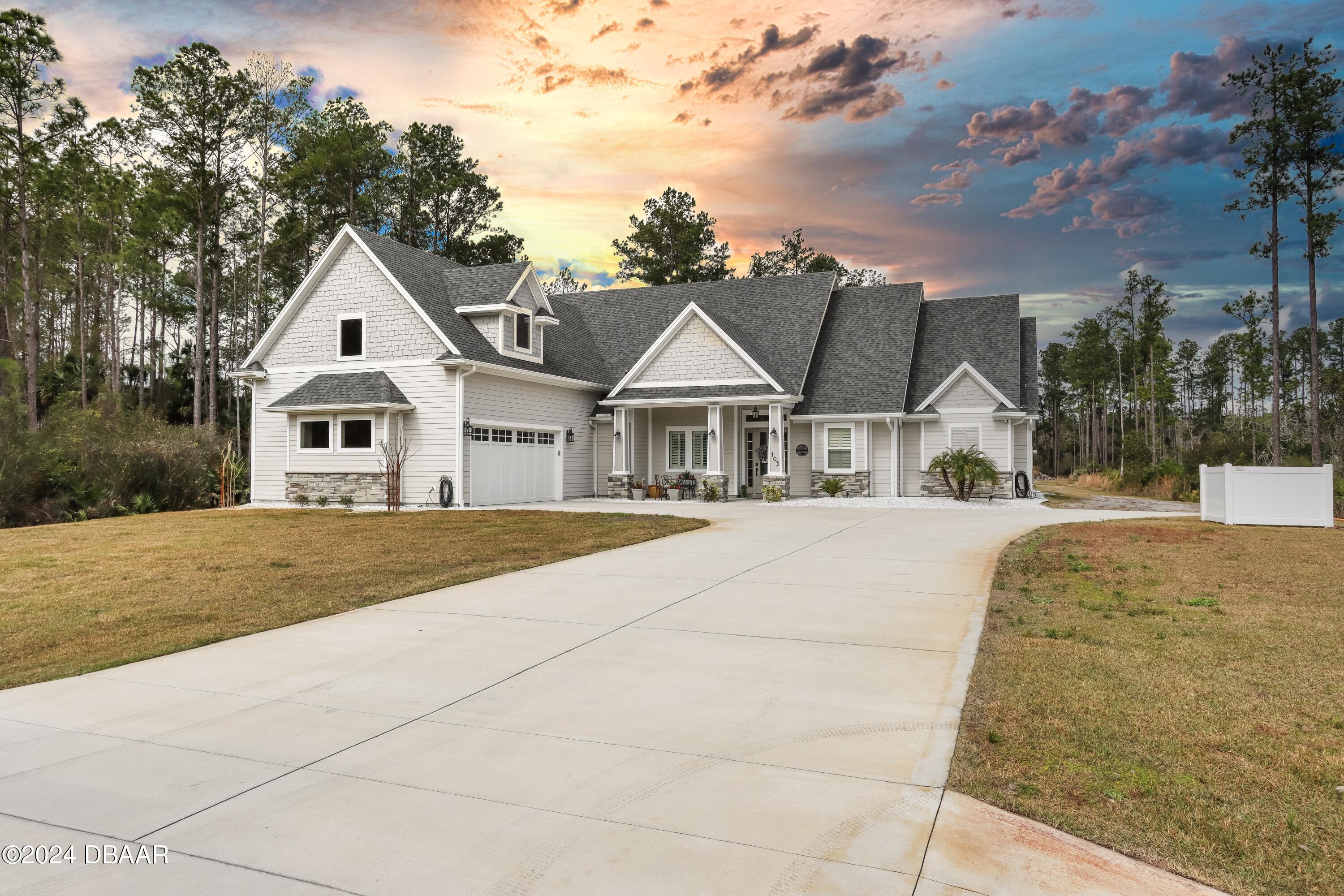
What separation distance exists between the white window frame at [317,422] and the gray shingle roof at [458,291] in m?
4.49

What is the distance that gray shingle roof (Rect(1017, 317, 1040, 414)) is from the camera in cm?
2702

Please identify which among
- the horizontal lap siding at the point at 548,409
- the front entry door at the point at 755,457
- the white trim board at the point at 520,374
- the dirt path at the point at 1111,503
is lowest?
the dirt path at the point at 1111,503

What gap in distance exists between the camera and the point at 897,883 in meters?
2.93

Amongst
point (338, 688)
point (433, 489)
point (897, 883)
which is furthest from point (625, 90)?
point (897, 883)

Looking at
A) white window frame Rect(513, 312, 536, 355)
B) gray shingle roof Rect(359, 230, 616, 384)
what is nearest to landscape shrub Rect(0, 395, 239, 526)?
gray shingle roof Rect(359, 230, 616, 384)

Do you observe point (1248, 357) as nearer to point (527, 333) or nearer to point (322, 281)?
point (527, 333)

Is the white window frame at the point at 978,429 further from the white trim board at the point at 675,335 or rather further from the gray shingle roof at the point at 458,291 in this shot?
the gray shingle roof at the point at 458,291

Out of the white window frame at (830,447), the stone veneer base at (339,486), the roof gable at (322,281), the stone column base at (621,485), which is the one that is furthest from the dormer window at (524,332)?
the white window frame at (830,447)

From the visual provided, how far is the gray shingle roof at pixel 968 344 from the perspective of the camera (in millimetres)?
26953

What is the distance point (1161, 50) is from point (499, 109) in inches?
800

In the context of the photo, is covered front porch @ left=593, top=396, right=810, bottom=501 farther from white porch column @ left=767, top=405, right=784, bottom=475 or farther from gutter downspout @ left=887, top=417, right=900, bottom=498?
gutter downspout @ left=887, top=417, right=900, bottom=498

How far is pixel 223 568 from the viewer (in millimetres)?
10906

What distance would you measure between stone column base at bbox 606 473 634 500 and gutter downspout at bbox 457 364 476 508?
607 cm

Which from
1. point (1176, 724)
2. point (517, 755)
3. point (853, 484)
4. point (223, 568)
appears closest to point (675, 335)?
point (853, 484)
